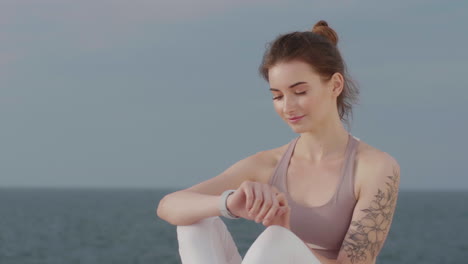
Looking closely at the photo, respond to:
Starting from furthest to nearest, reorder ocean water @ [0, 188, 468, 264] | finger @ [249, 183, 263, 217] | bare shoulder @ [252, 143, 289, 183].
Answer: ocean water @ [0, 188, 468, 264]
bare shoulder @ [252, 143, 289, 183]
finger @ [249, 183, 263, 217]

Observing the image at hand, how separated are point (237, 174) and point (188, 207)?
1.76 ft

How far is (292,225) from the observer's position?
4.36 metres

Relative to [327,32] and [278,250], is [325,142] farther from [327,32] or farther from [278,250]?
[278,250]

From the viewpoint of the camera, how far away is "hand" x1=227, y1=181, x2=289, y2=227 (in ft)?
12.2

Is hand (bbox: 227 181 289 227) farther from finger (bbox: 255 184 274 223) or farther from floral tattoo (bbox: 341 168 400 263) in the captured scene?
floral tattoo (bbox: 341 168 400 263)

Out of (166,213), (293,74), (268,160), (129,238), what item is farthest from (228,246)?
(129,238)

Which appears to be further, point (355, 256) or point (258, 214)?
point (355, 256)

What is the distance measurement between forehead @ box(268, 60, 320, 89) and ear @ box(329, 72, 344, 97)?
0.43 ft

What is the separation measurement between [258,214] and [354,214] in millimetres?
707

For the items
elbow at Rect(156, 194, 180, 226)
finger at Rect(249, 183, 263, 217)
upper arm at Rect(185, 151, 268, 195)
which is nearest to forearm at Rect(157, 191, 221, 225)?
elbow at Rect(156, 194, 180, 226)

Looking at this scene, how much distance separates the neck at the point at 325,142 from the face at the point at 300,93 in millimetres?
127

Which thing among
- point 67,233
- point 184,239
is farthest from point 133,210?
point 184,239

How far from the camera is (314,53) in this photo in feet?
13.7

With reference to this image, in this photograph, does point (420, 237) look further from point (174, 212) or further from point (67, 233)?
point (174, 212)
